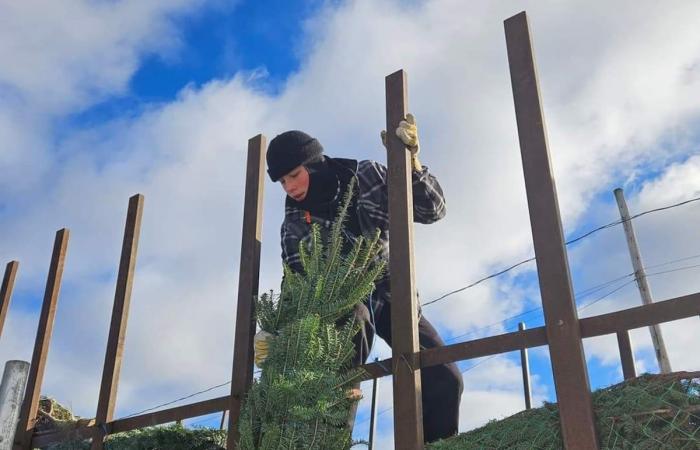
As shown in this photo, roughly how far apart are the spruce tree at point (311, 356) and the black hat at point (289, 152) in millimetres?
848

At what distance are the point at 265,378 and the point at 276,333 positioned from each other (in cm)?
34

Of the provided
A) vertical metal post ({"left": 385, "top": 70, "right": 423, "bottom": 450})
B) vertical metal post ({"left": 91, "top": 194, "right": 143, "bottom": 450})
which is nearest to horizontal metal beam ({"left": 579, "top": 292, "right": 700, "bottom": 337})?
vertical metal post ({"left": 385, "top": 70, "right": 423, "bottom": 450})

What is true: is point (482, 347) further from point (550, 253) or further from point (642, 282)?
point (642, 282)

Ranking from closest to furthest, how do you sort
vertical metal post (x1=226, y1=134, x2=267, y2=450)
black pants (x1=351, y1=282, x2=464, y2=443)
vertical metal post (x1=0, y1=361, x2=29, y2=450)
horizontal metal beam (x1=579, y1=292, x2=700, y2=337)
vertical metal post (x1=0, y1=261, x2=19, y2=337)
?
vertical metal post (x1=0, y1=361, x2=29, y2=450)
horizontal metal beam (x1=579, y1=292, x2=700, y2=337)
black pants (x1=351, y1=282, x2=464, y2=443)
vertical metal post (x1=226, y1=134, x2=267, y2=450)
vertical metal post (x1=0, y1=261, x2=19, y2=337)

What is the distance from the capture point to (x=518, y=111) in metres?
3.09

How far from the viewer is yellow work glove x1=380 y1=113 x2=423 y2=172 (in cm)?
356

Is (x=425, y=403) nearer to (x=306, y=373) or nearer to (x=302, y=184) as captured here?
(x=306, y=373)

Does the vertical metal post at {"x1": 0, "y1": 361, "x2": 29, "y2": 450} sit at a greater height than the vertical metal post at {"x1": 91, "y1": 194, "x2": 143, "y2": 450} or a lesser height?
lesser

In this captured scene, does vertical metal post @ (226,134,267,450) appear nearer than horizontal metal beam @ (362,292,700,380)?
No

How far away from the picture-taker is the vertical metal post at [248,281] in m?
3.68

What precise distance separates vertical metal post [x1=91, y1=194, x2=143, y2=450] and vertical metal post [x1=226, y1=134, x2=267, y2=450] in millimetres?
1167

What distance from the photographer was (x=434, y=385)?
3.62 metres

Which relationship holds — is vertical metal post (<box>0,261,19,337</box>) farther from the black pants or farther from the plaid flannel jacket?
the black pants

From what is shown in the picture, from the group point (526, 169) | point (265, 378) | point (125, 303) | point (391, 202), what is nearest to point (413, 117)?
point (391, 202)
